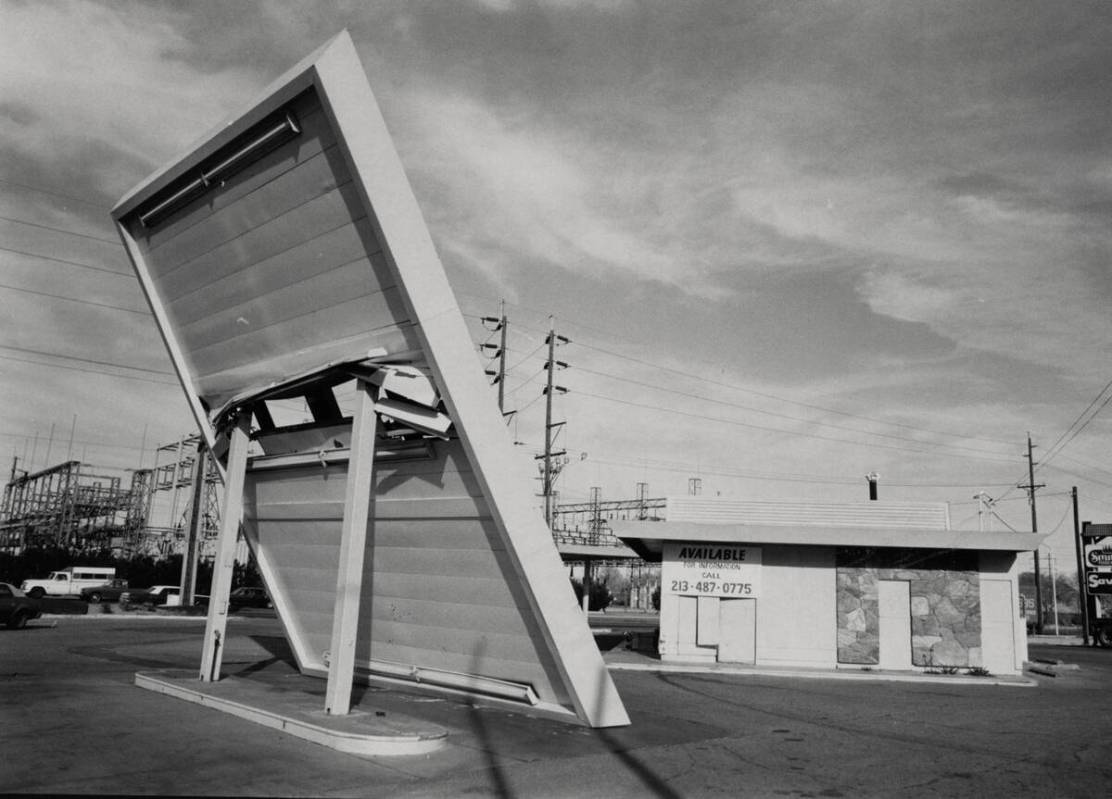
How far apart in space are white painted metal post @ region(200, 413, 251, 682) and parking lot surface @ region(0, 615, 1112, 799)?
906 millimetres

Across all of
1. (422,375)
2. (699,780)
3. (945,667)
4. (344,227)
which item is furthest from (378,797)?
(945,667)

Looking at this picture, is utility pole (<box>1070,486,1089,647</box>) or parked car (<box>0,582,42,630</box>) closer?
parked car (<box>0,582,42,630</box>)

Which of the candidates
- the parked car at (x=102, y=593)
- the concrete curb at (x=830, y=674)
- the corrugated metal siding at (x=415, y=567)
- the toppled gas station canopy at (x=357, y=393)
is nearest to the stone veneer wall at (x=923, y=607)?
the concrete curb at (x=830, y=674)

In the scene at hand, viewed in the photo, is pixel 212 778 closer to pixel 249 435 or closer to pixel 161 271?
pixel 249 435

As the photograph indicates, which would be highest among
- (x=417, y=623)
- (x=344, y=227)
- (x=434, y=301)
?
(x=344, y=227)

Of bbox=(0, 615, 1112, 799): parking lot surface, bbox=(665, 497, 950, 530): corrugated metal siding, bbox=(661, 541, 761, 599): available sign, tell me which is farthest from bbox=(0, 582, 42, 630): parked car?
bbox=(665, 497, 950, 530): corrugated metal siding

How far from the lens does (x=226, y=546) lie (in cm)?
1224

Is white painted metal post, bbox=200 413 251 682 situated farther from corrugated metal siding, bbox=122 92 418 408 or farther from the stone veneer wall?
the stone veneer wall

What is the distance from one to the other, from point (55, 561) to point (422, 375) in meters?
58.4

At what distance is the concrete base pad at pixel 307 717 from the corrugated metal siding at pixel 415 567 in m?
1.36

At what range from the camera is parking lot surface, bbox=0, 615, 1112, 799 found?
7691 millimetres

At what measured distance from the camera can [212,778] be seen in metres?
7.48

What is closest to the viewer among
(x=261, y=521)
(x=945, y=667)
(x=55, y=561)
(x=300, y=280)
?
(x=300, y=280)

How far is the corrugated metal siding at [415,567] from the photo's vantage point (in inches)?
420
